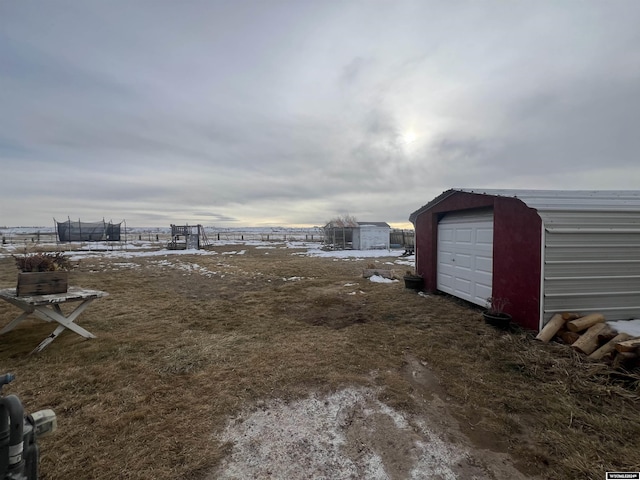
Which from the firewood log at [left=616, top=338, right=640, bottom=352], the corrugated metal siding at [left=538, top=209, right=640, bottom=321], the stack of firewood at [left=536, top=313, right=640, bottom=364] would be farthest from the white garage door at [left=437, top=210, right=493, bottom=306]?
the firewood log at [left=616, top=338, right=640, bottom=352]

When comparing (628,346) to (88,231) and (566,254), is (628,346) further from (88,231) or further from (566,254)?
(88,231)

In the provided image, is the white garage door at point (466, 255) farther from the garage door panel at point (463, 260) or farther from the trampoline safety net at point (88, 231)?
the trampoline safety net at point (88, 231)

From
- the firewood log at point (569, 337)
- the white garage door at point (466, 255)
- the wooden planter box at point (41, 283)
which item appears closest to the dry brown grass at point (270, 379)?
the firewood log at point (569, 337)

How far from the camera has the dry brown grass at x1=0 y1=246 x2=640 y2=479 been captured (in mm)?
2105

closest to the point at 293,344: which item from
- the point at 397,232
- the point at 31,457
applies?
the point at 31,457

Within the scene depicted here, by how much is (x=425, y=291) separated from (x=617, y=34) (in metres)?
6.82

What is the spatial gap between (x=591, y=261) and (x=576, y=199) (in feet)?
3.41

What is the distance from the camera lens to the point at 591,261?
434 cm

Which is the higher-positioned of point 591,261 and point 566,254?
point 566,254

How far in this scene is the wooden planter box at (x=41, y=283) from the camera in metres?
3.82

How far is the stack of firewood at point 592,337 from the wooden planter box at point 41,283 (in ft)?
22.4

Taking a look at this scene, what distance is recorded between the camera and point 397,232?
2689 cm

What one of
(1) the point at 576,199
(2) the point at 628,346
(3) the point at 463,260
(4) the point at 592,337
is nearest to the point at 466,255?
(3) the point at 463,260

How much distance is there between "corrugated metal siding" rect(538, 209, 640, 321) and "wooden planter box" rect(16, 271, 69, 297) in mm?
6941
